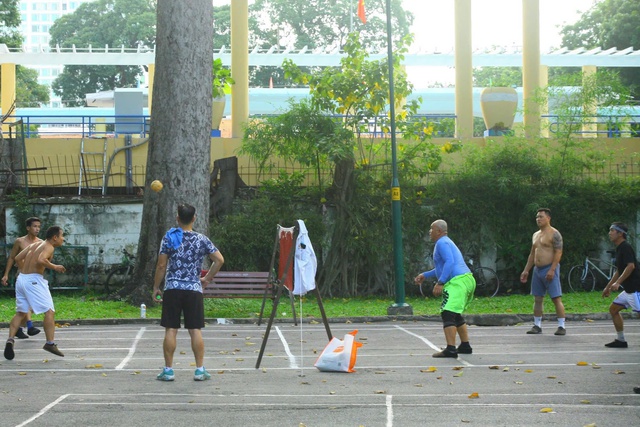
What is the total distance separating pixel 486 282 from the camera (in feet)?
79.3

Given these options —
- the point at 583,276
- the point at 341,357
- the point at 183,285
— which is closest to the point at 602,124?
the point at 583,276

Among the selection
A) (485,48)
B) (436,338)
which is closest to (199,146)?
(436,338)

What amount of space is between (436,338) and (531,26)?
17471 millimetres

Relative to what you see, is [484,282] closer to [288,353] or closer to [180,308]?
[288,353]

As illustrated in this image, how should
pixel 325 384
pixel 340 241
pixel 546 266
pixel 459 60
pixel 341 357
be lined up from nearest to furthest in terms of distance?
pixel 325 384, pixel 341 357, pixel 546 266, pixel 340 241, pixel 459 60

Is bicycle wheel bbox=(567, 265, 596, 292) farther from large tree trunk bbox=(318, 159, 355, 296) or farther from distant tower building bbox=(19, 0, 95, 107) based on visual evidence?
distant tower building bbox=(19, 0, 95, 107)

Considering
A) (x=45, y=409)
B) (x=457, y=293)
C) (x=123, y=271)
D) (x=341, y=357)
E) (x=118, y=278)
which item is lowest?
(x=118, y=278)

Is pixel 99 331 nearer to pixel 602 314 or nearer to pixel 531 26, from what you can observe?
pixel 602 314

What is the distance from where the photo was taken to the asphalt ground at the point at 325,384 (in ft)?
27.1

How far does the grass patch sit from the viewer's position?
62.3 ft

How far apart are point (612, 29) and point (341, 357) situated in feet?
137

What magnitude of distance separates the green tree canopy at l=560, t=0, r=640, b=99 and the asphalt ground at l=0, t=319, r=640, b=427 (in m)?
34.4

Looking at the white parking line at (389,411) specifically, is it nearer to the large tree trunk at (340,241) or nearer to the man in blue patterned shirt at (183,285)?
the man in blue patterned shirt at (183,285)

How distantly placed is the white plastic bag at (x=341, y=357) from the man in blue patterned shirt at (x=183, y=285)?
151 cm
